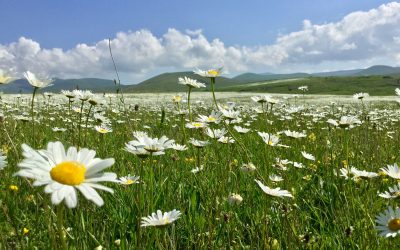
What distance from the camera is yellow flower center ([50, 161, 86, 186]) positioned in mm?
1313

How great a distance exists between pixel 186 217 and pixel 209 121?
97 cm

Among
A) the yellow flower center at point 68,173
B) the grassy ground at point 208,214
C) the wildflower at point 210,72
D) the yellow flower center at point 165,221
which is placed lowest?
the grassy ground at point 208,214

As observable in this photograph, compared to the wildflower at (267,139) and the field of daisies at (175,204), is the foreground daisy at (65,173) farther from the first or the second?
the wildflower at (267,139)

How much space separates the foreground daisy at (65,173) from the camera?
1.20 m

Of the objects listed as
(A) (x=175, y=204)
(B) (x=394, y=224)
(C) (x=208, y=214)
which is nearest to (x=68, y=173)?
(C) (x=208, y=214)

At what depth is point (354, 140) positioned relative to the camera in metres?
6.93

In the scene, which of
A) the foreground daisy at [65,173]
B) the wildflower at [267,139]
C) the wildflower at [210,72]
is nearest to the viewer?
the foreground daisy at [65,173]

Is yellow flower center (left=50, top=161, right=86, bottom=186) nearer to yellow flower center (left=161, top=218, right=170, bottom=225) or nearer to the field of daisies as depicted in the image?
the field of daisies

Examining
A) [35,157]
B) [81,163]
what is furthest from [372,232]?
[35,157]

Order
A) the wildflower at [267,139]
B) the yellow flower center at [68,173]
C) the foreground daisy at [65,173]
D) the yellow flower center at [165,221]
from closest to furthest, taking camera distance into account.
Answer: the foreground daisy at [65,173] → the yellow flower center at [68,173] → the yellow flower center at [165,221] → the wildflower at [267,139]

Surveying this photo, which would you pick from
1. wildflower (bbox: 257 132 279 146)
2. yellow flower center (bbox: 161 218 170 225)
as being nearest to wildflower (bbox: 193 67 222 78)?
wildflower (bbox: 257 132 279 146)

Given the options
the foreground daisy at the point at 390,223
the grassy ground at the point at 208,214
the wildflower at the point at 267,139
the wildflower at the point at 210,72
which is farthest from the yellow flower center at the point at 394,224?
the wildflower at the point at 210,72

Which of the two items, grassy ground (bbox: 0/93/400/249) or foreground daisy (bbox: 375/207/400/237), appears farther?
grassy ground (bbox: 0/93/400/249)

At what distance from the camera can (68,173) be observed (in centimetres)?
134
